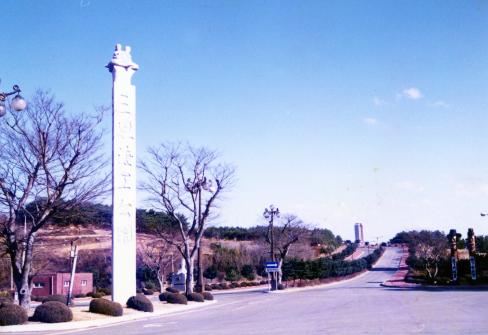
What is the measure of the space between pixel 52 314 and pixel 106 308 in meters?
3.49

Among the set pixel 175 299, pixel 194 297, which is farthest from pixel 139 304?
pixel 194 297

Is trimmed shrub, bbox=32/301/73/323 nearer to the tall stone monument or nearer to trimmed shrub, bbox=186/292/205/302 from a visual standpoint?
the tall stone monument

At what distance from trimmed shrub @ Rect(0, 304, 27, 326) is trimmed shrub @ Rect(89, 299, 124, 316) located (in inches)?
176

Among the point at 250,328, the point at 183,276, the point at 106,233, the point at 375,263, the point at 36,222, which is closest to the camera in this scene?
the point at 250,328

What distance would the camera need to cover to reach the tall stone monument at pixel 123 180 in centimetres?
2602

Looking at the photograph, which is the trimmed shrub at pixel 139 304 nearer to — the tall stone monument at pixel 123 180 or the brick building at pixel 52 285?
the tall stone monument at pixel 123 180

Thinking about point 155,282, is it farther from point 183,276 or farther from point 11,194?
point 11,194

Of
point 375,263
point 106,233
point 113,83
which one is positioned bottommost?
point 375,263

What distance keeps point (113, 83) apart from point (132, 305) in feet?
37.5

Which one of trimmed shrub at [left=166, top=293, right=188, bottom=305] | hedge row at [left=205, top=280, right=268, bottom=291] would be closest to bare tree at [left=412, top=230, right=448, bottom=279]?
hedge row at [left=205, top=280, right=268, bottom=291]

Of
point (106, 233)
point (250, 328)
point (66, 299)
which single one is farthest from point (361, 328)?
point (106, 233)

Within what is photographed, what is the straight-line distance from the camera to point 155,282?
66.6 metres

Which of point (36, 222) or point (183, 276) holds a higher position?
point (36, 222)

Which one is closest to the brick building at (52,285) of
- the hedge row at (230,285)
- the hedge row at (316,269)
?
the hedge row at (230,285)
